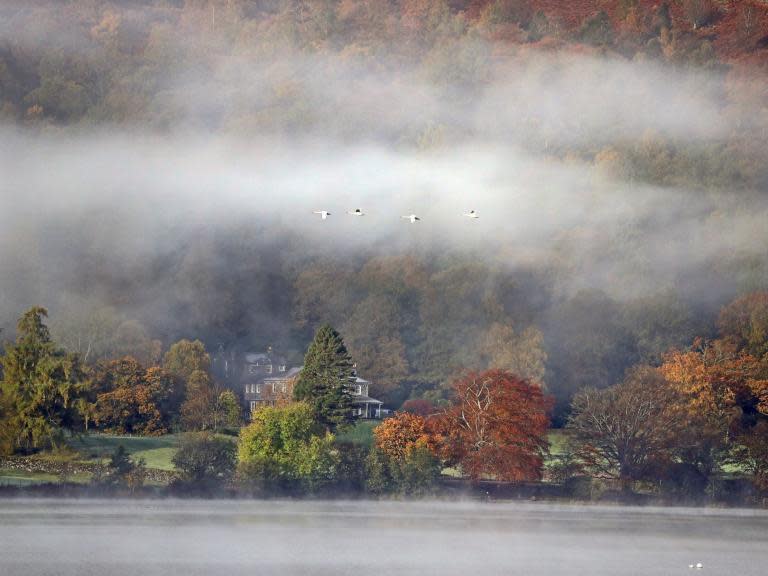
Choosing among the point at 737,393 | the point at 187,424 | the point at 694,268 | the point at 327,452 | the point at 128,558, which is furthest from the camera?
the point at 694,268

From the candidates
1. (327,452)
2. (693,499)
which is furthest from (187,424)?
(693,499)

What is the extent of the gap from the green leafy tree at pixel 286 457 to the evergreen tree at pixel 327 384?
7.80 m

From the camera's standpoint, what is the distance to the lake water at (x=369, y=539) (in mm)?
59250

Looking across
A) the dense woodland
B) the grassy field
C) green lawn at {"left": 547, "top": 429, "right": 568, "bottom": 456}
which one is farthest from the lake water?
the dense woodland

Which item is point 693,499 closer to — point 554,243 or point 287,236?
point 554,243

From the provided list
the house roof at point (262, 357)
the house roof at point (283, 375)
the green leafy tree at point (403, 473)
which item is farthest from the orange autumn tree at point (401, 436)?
the house roof at point (262, 357)

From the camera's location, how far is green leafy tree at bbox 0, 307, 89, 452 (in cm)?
8840

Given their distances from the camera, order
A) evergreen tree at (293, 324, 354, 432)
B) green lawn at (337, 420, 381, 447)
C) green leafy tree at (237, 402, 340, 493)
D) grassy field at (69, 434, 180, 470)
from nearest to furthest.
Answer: green leafy tree at (237, 402, 340, 493) → green lawn at (337, 420, 381, 447) → grassy field at (69, 434, 180, 470) → evergreen tree at (293, 324, 354, 432)

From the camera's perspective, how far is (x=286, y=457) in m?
87.6

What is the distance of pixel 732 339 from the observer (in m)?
142

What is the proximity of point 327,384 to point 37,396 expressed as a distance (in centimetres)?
2045

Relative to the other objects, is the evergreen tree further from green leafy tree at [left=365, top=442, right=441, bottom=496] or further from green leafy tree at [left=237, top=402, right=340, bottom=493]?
green leafy tree at [left=365, top=442, right=441, bottom=496]

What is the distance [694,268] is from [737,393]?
6699cm

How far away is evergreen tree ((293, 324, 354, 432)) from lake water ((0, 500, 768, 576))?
12.5 metres
